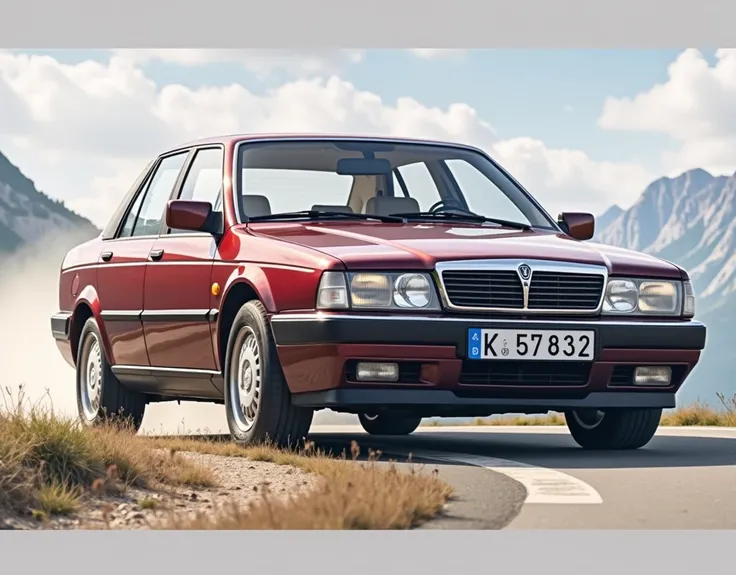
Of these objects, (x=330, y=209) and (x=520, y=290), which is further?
(x=330, y=209)

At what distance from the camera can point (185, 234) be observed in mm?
10055

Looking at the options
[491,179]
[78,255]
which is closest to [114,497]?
[491,179]

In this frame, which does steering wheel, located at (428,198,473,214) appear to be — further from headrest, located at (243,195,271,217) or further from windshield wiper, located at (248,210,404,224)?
headrest, located at (243,195,271,217)

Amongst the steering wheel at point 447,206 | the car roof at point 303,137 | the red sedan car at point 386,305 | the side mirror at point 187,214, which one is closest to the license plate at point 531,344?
the red sedan car at point 386,305

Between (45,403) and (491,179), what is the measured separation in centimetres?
380

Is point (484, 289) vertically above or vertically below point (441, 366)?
above

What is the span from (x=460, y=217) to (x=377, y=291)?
5.50 ft

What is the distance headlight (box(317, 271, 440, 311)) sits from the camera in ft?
27.3

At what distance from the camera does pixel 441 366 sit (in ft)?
27.5

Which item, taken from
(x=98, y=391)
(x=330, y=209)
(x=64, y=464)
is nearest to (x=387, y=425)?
(x=98, y=391)

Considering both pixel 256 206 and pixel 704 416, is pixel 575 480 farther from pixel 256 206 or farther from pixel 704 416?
pixel 704 416

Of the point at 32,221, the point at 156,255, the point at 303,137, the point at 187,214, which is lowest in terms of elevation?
the point at 32,221

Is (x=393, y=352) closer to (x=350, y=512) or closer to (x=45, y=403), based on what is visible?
(x=45, y=403)

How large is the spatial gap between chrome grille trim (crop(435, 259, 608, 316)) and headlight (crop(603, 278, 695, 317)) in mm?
82
